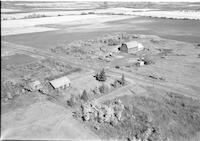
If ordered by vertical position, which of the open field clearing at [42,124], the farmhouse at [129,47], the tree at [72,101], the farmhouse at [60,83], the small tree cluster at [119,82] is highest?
the farmhouse at [129,47]

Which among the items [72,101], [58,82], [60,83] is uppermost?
[58,82]

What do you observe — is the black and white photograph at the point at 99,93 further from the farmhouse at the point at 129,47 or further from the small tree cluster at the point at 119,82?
the small tree cluster at the point at 119,82

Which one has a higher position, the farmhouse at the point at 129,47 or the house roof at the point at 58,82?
the farmhouse at the point at 129,47

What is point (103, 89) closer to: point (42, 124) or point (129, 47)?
point (42, 124)

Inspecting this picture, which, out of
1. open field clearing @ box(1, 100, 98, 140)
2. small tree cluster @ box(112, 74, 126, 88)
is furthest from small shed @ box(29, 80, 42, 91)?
small tree cluster @ box(112, 74, 126, 88)

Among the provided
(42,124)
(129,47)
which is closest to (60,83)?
(42,124)

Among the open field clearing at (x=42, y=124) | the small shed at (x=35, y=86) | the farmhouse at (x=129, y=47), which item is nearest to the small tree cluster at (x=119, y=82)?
the open field clearing at (x=42, y=124)

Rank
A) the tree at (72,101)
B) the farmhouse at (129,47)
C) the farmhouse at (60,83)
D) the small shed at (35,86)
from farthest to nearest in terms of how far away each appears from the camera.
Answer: the farmhouse at (129,47), the farmhouse at (60,83), the small shed at (35,86), the tree at (72,101)

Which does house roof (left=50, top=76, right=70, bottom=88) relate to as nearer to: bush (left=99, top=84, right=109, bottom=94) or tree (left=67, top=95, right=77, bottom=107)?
tree (left=67, top=95, right=77, bottom=107)

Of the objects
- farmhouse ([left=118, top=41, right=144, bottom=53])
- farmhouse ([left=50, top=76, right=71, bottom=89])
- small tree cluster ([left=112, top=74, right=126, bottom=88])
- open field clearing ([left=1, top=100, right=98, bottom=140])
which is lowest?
open field clearing ([left=1, top=100, right=98, bottom=140])

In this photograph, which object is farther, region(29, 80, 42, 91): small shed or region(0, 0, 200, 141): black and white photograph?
region(29, 80, 42, 91): small shed

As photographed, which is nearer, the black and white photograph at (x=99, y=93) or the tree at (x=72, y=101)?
the black and white photograph at (x=99, y=93)

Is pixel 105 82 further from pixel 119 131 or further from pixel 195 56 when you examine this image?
pixel 195 56

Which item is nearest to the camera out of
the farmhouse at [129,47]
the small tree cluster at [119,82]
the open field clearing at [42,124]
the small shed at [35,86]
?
the open field clearing at [42,124]
